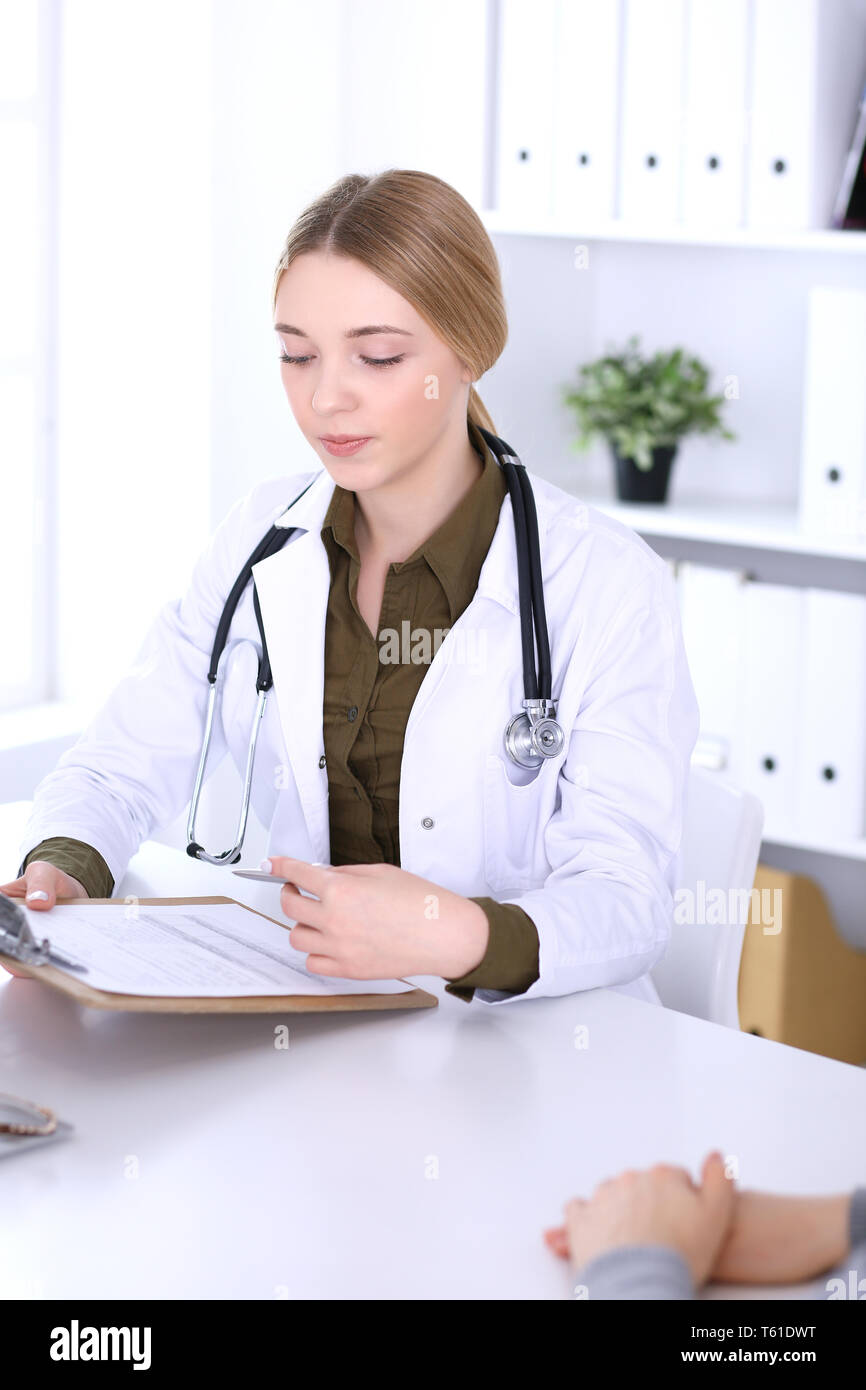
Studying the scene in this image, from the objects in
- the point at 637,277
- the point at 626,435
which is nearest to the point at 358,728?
the point at 626,435

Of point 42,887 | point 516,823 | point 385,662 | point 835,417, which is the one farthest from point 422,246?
point 835,417

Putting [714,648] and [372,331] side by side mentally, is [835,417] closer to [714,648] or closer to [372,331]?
[714,648]

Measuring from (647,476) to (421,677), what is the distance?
47.6 inches

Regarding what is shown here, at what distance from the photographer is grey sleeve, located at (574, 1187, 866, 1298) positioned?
73cm

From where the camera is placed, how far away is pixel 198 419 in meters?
2.27

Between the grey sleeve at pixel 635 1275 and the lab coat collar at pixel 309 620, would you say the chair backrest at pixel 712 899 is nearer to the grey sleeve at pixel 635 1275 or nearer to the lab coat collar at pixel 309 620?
the lab coat collar at pixel 309 620

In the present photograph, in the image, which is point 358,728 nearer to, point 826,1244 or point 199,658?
point 199,658

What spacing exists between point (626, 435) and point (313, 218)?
119 centimetres

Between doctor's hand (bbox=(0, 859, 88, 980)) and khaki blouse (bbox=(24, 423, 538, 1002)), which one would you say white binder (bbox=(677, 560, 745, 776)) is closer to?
khaki blouse (bbox=(24, 423, 538, 1002))

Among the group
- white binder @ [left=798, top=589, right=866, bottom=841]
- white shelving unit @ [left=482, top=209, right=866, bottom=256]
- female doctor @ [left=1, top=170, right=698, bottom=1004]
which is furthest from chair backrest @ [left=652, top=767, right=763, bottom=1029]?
white shelving unit @ [left=482, top=209, right=866, bottom=256]

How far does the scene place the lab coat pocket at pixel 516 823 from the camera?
128 centimetres

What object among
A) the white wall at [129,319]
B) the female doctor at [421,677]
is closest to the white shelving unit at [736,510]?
the white wall at [129,319]

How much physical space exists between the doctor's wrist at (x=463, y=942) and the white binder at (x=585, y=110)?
5.00 feet

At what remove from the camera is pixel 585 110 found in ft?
7.29
